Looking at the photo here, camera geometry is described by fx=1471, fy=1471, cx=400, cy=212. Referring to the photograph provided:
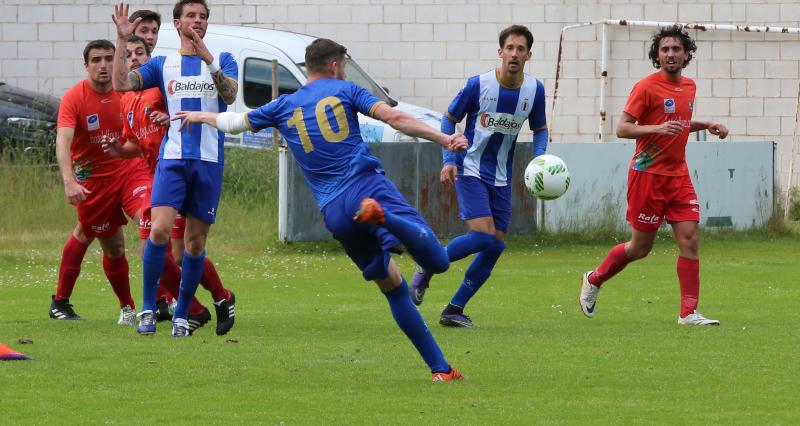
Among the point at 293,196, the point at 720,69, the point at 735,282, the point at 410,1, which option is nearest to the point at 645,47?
the point at 720,69

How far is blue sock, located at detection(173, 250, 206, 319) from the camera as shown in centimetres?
951

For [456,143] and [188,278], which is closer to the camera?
[456,143]

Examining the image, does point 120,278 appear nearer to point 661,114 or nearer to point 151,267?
point 151,267

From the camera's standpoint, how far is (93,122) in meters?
10.5

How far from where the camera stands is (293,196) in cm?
1717

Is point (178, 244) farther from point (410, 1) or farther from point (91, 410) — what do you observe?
point (410, 1)

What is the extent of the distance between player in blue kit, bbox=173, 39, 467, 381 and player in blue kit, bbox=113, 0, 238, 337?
5.54 feet

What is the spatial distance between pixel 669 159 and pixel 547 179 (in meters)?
0.92

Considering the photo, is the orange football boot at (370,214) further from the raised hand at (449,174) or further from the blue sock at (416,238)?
the raised hand at (449,174)

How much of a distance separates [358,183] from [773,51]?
1568 cm

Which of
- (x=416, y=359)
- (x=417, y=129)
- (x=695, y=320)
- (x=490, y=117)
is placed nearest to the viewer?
(x=417, y=129)

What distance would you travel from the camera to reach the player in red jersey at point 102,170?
10414 millimetres

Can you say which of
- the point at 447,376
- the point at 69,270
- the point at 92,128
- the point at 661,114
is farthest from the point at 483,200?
the point at 69,270

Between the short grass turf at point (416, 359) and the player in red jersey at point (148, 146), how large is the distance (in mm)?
264
